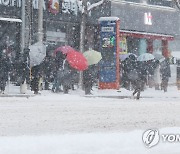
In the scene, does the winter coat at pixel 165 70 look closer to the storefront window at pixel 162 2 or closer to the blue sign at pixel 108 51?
the blue sign at pixel 108 51

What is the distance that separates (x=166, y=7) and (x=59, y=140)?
2626 centimetres

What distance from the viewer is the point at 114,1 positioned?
31.0m

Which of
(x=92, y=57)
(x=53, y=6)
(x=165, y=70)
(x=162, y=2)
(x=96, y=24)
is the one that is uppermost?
(x=162, y=2)

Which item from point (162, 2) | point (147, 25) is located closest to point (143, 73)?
point (147, 25)

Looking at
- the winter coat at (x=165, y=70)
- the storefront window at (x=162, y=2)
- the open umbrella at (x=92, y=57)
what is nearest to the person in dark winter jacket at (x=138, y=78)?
the open umbrella at (x=92, y=57)

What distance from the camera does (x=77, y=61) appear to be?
2242 centimetres

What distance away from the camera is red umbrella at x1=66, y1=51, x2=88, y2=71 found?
22414 mm

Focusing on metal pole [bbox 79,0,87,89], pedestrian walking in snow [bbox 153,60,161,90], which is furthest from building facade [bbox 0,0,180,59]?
pedestrian walking in snow [bbox 153,60,161,90]

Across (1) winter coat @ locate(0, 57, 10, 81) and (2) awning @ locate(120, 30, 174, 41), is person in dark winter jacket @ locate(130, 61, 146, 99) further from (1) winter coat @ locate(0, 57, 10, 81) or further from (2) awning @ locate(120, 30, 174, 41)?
(2) awning @ locate(120, 30, 174, 41)

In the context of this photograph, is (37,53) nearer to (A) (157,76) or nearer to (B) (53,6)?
(B) (53,6)

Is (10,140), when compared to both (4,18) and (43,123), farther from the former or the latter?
(4,18)

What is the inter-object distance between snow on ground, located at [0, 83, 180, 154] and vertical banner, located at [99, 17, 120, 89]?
2.35m

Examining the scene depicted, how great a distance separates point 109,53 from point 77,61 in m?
3.70

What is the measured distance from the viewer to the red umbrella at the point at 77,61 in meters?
22.4
